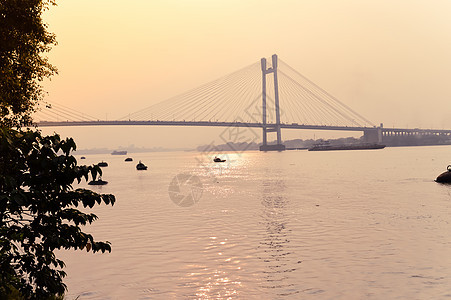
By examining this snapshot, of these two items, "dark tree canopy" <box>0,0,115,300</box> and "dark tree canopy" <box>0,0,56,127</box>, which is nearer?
"dark tree canopy" <box>0,0,115,300</box>

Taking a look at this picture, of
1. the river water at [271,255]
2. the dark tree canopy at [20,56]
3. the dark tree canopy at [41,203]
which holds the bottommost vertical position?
the river water at [271,255]

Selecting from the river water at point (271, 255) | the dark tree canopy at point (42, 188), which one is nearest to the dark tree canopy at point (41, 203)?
the dark tree canopy at point (42, 188)

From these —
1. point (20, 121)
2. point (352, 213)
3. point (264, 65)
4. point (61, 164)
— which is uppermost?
point (264, 65)

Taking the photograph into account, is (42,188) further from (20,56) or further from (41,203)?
(20,56)

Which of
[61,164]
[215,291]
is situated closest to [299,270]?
[215,291]

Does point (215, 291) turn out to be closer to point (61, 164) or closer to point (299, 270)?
point (299, 270)

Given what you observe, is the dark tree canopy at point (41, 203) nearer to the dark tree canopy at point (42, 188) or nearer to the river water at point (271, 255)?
the dark tree canopy at point (42, 188)

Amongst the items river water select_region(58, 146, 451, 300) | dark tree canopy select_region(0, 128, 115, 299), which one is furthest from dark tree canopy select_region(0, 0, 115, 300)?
river water select_region(58, 146, 451, 300)

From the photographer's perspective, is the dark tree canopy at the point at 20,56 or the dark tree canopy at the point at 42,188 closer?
the dark tree canopy at the point at 42,188

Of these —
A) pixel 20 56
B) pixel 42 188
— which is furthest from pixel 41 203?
pixel 20 56

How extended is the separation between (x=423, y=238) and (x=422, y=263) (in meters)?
4.37

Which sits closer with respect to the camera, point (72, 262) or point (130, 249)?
point (72, 262)

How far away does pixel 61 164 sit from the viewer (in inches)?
258

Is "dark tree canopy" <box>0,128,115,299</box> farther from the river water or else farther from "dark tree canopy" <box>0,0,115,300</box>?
the river water
